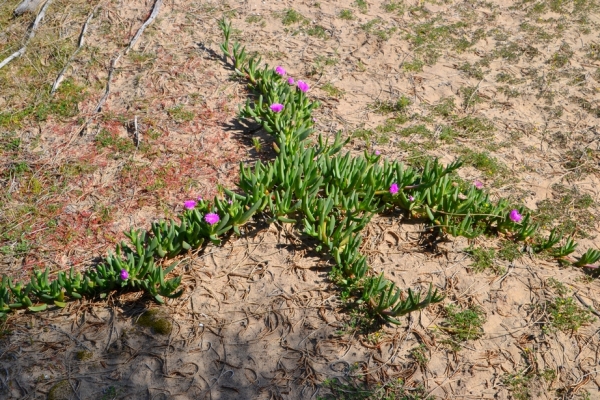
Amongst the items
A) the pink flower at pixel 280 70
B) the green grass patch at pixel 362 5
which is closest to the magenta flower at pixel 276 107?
the pink flower at pixel 280 70

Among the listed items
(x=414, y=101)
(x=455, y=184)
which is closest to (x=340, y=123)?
(x=414, y=101)

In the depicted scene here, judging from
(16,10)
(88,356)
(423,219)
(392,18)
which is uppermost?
(392,18)

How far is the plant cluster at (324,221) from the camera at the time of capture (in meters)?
3.24

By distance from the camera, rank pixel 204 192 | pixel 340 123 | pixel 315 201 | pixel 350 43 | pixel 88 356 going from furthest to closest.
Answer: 1. pixel 350 43
2. pixel 340 123
3. pixel 204 192
4. pixel 315 201
5. pixel 88 356

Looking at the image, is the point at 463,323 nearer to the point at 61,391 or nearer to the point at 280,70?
the point at 61,391

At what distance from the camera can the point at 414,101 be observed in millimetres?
4895

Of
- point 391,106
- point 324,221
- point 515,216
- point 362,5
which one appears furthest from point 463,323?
point 362,5

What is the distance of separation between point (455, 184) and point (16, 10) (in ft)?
15.5

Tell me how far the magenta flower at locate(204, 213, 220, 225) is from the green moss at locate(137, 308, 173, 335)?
24.4 inches

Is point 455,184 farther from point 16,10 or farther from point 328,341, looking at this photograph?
point 16,10

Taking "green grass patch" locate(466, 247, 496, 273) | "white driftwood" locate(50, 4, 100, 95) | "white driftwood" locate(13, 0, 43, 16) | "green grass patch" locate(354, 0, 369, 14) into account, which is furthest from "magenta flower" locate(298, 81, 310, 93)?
"white driftwood" locate(13, 0, 43, 16)

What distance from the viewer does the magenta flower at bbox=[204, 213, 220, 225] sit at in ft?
11.3

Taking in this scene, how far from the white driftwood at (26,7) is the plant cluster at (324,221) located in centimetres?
338

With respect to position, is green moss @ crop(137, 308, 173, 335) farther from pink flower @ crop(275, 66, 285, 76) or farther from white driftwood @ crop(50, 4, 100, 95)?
white driftwood @ crop(50, 4, 100, 95)
